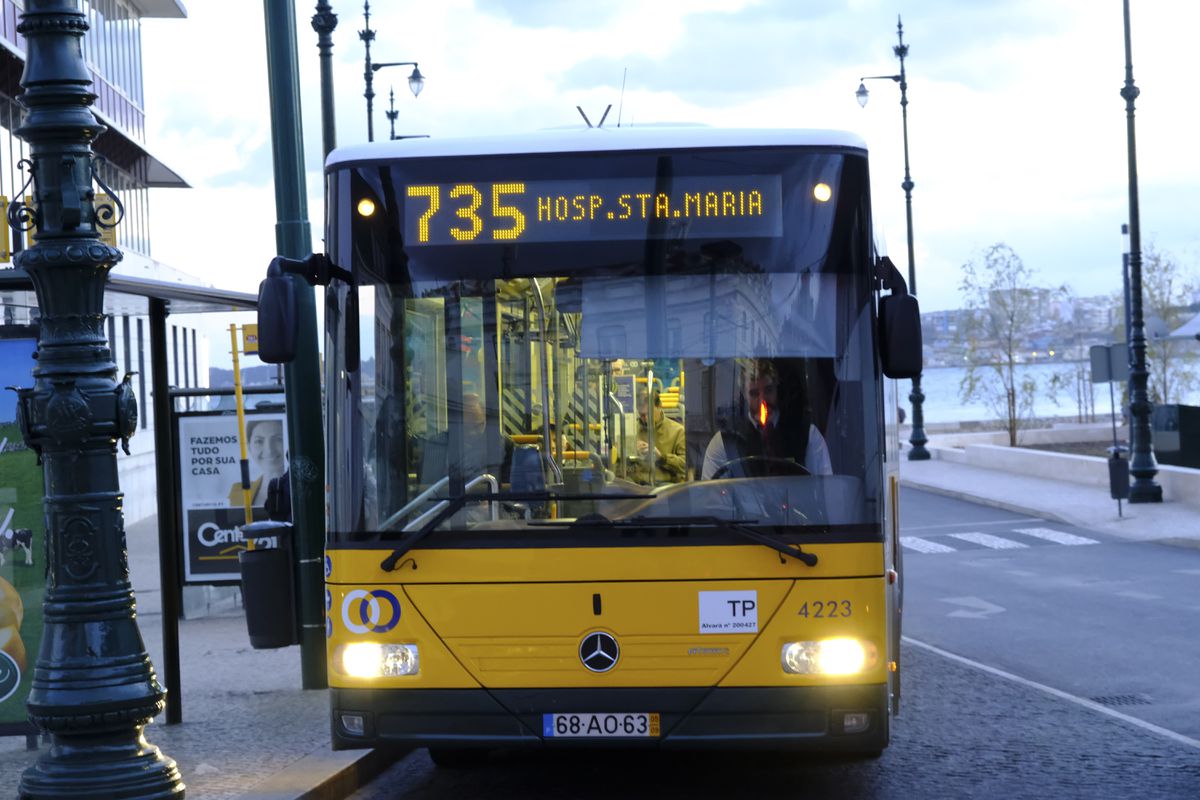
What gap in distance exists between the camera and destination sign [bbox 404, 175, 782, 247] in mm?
7180

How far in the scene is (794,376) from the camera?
23.2 feet

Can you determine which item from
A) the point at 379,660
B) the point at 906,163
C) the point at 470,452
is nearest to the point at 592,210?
the point at 470,452

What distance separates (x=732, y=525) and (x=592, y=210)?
4.67 feet

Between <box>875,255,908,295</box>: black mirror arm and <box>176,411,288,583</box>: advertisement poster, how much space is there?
842 cm

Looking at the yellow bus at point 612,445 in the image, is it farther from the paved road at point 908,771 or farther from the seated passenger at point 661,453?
the paved road at point 908,771

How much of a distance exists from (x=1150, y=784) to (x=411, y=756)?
3725mm

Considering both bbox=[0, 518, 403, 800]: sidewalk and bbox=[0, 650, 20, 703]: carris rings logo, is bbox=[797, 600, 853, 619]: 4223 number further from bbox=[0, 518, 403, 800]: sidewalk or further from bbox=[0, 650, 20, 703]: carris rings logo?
bbox=[0, 650, 20, 703]: carris rings logo

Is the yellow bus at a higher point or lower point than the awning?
lower

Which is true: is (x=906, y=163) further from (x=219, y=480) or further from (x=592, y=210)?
(x=592, y=210)

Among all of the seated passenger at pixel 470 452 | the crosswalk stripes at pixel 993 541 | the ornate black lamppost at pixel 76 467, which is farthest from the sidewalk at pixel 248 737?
the crosswalk stripes at pixel 993 541

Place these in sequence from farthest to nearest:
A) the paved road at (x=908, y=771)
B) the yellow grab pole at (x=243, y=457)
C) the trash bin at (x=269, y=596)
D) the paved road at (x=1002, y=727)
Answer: the yellow grab pole at (x=243, y=457)
the trash bin at (x=269, y=596)
the paved road at (x=1002, y=727)
the paved road at (x=908, y=771)

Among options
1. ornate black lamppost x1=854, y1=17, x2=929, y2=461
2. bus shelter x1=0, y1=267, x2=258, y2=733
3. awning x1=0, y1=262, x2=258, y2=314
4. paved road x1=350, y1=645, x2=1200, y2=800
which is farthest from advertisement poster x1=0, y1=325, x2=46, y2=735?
ornate black lamppost x1=854, y1=17, x2=929, y2=461

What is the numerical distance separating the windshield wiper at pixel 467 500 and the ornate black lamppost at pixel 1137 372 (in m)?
20.7

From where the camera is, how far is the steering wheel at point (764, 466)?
6992mm
